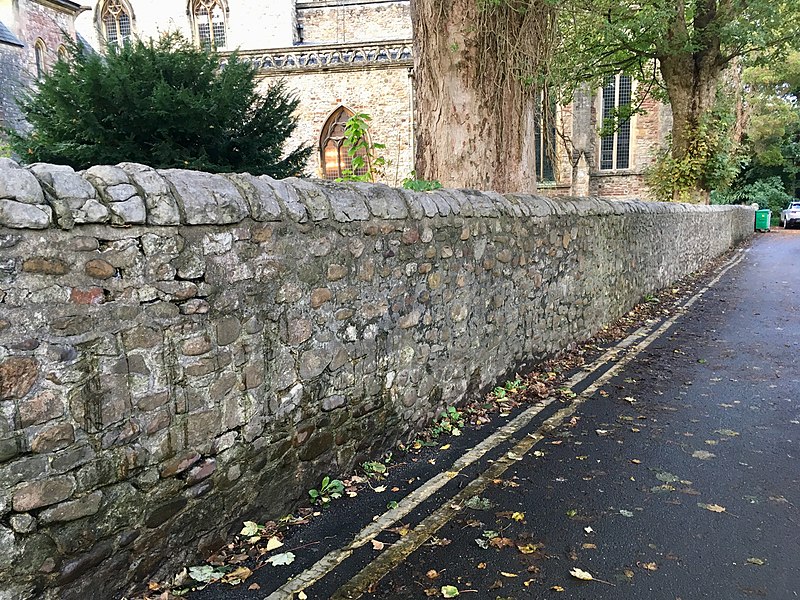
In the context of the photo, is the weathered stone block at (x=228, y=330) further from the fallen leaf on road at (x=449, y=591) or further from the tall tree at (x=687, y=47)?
the tall tree at (x=687, y=47)

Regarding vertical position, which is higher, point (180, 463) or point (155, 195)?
point (155, 195)

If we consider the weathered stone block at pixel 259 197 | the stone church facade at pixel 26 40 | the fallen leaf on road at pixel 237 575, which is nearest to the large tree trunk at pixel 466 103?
the weathered stone block at pixel 259 197

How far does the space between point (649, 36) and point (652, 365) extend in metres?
12.1

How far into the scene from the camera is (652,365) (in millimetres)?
7703

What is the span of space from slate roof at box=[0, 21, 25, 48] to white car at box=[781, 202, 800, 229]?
39072 millimetres

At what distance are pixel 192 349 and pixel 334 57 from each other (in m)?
26.3

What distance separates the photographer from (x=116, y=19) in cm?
3412

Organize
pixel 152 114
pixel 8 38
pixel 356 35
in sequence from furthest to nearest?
pixel 356 35 → pixel 8 38 → pixel 152 114

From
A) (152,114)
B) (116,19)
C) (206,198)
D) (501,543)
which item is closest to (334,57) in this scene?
(116,19)

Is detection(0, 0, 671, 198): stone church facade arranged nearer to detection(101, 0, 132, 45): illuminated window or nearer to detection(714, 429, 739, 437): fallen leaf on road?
detection(101, 0, 132, 45): illuminated window

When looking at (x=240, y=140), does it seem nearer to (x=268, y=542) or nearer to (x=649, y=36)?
(x=268, y=542)

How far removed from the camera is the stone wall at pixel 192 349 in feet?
8.34

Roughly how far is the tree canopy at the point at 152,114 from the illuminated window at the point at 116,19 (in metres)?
27.5

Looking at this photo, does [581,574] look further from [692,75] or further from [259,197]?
[692,75]
